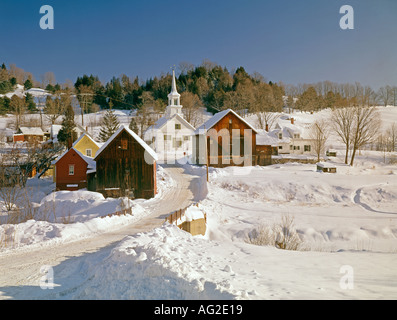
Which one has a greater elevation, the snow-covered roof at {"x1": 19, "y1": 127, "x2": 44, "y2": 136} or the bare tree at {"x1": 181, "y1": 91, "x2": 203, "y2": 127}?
the bare tree at {"x1": 181, "y1": 91, "x2": 203, "y2": 127}

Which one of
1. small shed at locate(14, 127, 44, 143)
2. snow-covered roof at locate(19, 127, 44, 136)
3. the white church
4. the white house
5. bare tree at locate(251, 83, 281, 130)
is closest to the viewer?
the white church

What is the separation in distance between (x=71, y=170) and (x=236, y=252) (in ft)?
79.7

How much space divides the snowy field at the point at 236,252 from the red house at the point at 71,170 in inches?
267

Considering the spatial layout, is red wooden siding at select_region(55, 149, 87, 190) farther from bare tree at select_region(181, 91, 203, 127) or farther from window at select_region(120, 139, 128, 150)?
bare tree at select_region(181, 91, 203, 127)

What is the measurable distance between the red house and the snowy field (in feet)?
22.3

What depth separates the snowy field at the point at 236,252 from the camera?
23.0 feet

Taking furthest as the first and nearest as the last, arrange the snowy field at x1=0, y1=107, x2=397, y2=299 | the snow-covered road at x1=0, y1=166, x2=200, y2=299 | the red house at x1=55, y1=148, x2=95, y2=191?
the red house at x1=55, y1=148, x2=95, y2=191, the snow-covered road at x1=0, y1=166, x2=200, y2=299, the snowy field at x1=0, y1=107, x2=397, y2=299

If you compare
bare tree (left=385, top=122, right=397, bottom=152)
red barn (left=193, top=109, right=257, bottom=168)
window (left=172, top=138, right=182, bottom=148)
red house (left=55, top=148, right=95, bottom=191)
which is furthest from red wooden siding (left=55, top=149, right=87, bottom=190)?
bare tree (left=385, top=122, right=397, bottom=152)

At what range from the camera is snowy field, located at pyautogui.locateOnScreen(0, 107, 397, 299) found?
7.02m

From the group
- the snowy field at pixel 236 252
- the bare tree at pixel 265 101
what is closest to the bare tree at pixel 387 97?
the bare tree at pixel 265 101

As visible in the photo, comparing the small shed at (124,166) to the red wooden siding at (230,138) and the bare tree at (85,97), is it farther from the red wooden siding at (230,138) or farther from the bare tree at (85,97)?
the bare tree at (85,97)

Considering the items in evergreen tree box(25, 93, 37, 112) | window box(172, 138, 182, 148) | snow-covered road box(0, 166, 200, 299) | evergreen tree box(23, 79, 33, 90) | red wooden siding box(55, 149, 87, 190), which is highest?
evergreen tree box(23, 79, 33, 90)

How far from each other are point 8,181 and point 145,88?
8403cm
